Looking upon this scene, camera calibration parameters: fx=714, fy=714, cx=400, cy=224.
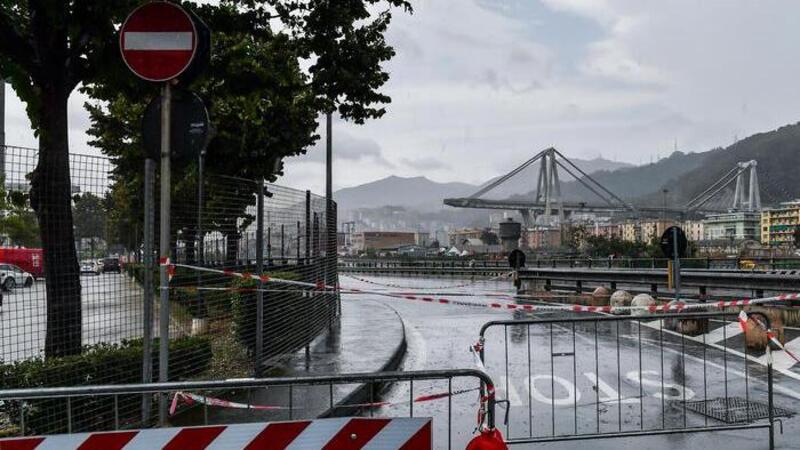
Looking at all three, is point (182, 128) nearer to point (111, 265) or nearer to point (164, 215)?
point (164, 215)

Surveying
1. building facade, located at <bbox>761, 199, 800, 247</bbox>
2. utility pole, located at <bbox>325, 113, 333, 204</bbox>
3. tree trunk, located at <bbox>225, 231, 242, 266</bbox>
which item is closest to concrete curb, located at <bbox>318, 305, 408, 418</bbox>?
tree trunk, located at <bbox>225, 231, 242, 266</bbox>

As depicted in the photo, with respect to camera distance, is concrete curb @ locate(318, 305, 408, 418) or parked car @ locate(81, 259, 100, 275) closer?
parked car @ locate(81, 259, 100, 275)

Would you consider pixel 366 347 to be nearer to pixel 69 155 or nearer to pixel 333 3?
pixel 333 3

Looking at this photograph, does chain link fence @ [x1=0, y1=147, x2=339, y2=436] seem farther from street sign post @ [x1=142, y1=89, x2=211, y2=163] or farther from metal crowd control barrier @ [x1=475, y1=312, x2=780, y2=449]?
metal crowd control barrier @ [x1=475, y1=312, x2=780, y2=449]

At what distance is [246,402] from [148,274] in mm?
1942

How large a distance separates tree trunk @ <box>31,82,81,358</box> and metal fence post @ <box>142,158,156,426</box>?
62cm

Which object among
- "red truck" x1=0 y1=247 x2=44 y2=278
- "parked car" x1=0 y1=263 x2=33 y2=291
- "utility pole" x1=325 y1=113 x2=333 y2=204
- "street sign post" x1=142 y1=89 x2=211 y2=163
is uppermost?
"utility pole" x1=325 y1=113 x2=333 y2=204

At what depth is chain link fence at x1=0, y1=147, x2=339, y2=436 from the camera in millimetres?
5793

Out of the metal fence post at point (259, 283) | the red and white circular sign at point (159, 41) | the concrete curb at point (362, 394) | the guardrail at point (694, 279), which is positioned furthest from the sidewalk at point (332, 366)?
the guardrail at point (694, 279)

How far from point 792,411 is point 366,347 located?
6861 mm

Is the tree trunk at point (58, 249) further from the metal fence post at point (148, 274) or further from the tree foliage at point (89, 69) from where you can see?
the metal fence post at point (148, 274)

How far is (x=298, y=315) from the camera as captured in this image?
11.9 meters

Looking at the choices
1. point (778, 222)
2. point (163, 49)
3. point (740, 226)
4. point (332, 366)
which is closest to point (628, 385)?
point (332, 366)

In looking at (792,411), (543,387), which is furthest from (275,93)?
(792,411)
